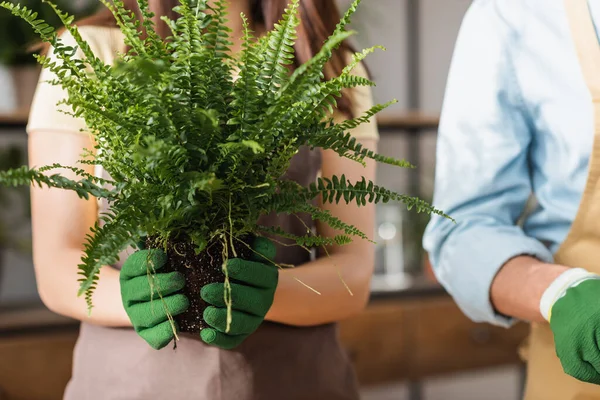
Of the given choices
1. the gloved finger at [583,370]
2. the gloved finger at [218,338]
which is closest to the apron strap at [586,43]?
the gloved finger at [583,370]

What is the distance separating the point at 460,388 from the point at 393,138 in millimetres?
1344

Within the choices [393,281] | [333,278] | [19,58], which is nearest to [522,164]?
[333,278]

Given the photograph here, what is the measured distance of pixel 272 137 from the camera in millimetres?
748

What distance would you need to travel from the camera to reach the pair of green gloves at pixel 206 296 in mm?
783

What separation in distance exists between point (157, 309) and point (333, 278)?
1.16 ft

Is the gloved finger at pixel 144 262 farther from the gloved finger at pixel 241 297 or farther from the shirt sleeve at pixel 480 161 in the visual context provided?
the shirt sleeve at pixel 480 161

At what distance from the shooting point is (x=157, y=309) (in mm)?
793

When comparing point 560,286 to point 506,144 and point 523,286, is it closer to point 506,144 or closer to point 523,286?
point 523,286

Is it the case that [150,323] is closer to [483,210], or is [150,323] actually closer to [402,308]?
[483,210]

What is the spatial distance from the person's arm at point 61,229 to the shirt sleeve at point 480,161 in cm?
49

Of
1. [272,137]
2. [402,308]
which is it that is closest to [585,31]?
[272,137]

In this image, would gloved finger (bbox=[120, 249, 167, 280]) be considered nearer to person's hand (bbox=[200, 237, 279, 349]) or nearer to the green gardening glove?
person's hand (bbox=[200, 237, 279, 349])

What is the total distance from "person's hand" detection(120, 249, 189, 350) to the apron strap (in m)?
0.64

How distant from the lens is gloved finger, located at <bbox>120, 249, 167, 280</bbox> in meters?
0.78
